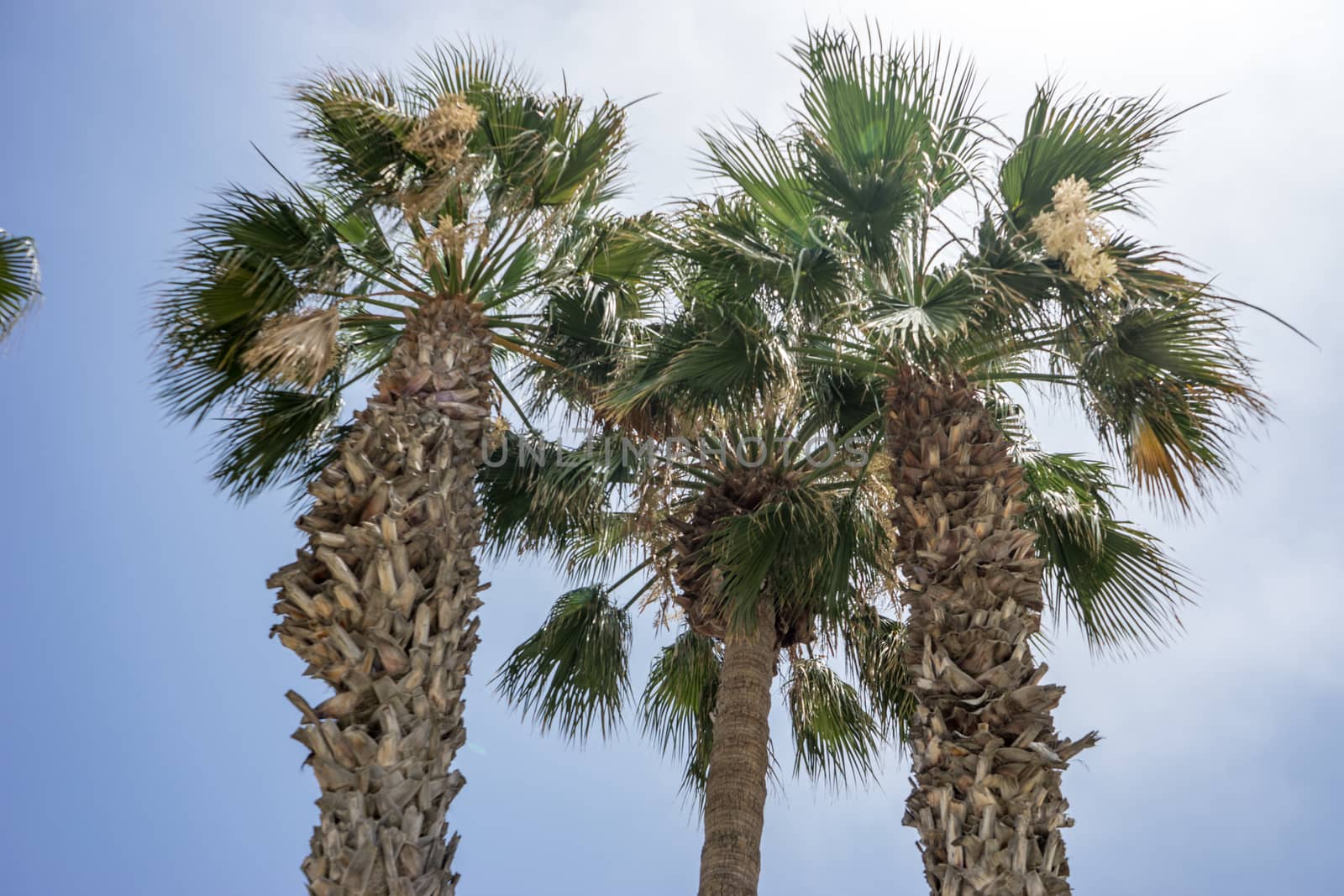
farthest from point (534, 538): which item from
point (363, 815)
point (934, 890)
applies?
point (934, 890)

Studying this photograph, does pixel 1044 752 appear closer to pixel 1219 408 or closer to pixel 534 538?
pixel 1219 408

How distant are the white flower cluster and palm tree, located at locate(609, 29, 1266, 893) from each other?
1 centimetres

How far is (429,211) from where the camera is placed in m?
7.19

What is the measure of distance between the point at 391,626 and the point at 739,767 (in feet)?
11.2

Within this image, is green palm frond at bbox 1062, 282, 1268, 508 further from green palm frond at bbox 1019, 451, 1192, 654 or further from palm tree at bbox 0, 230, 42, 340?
palm tree at bbox 0, 230, 42, 340

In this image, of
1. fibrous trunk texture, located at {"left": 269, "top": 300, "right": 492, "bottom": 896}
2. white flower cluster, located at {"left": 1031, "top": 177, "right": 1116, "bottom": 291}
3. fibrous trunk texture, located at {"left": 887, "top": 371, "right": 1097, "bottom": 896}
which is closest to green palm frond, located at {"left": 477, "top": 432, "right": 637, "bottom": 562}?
fibrous trunk texture, located at {"left": 269, "top": 300, "right": 492, "bottom": 896}

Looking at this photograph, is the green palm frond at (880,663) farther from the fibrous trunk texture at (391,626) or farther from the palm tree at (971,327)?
the fibrous trunk texture at (391,626)

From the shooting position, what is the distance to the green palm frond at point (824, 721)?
32.9 feet

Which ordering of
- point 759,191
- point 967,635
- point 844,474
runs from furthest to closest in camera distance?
point 844,474
point 759,191
point 967,635

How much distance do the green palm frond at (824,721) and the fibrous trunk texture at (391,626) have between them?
14.7ft

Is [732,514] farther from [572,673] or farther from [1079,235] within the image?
[1079,235]

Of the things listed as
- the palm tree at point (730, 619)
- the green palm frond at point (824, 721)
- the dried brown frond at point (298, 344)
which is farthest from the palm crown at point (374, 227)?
the green palm frond at point (824, 721)

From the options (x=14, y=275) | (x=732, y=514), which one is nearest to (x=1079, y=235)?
(x=732, y=514)

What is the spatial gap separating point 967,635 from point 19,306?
25.3 ft
